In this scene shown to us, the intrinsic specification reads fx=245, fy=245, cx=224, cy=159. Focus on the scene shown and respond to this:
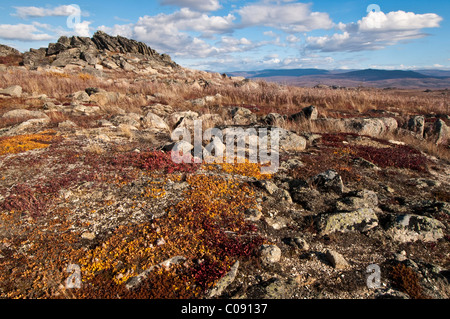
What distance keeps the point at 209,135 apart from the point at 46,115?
9.39m

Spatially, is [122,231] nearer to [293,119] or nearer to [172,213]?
[172,213]

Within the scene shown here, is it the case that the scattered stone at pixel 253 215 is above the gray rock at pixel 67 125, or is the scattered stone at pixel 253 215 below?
below

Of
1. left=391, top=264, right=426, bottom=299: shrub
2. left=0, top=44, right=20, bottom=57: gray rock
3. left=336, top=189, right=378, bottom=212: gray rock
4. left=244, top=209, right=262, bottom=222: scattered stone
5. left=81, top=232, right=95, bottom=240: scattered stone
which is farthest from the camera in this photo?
left=0, top=44, right=20, bottom=57: gray rock

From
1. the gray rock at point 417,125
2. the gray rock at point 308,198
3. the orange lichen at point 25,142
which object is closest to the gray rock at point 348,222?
the gray rock at point 308,198

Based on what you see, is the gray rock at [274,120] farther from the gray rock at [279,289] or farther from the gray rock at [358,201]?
the gray rock at [279,289]

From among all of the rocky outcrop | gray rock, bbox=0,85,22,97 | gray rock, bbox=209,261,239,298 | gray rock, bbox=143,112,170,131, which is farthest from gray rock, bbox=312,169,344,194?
the rocky outcrop

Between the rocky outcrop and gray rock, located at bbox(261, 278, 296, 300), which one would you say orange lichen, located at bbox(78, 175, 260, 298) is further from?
the rocky outcrop

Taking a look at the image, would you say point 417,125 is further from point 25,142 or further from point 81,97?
point 81,97

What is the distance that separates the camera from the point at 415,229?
5422 mm

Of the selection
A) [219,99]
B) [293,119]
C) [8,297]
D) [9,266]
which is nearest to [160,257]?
[8,297]

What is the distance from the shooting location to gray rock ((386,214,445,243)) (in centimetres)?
532

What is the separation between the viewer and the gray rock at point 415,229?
5.32 metres

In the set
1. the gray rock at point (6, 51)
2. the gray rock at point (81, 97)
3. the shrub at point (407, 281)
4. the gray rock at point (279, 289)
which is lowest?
the shrub at point (407, 281)
